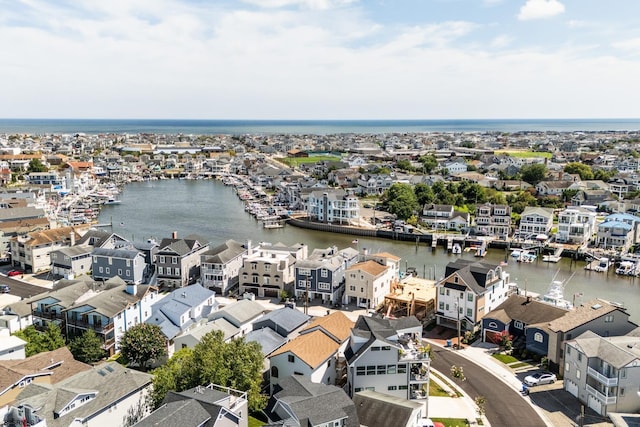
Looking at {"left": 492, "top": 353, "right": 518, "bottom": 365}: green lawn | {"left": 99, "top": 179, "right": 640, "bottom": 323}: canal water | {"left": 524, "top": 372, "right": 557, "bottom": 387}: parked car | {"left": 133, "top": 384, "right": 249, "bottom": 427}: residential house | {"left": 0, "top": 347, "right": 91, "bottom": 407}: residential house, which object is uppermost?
{"left": 133, "top": 384, "right": 249, "bottom": 427}: residential house

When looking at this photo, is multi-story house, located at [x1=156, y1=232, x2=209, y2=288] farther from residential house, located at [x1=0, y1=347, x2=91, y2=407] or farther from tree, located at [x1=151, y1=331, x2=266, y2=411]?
tree, located at [x1=151, y1=331, x2=266, y2=411]

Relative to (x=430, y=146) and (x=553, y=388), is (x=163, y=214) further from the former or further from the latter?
(x=430, y=146)

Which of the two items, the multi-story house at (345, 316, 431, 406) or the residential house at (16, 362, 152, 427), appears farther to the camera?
the multi-story house at (345, 316, 431, 406)

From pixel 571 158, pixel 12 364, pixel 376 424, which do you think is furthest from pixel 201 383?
pixel 571 158

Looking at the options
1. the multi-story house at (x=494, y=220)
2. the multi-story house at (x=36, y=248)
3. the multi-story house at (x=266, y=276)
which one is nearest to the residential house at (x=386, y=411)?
the multi-story house at (x=266, y=276)

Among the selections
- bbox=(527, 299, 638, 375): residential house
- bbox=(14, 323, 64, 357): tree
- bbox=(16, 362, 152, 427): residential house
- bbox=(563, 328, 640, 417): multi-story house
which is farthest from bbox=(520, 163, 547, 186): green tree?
bbox=(16, 362, 152, 427): residential house

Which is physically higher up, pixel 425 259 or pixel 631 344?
pixel 631 344

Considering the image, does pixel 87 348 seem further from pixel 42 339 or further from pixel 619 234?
pixel 619 234

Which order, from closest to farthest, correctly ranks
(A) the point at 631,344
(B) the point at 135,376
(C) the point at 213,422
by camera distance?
(C) the point at 213,422 < (B) the point at 135,376 < (A) the point at 631,344
